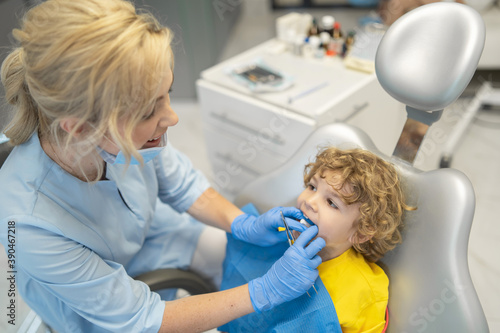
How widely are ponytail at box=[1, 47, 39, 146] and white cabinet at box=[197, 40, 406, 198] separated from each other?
35.4 inches

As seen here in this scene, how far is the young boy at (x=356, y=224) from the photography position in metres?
0.88

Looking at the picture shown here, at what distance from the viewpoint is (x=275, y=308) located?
36.8 inches

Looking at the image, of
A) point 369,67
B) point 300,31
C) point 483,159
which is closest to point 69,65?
point 369,67

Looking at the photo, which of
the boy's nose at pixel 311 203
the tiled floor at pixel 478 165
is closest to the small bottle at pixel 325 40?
the tiled floor at pixel 478 165

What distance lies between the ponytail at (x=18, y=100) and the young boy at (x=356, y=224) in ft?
2.18

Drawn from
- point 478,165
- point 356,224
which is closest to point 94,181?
point 356,224

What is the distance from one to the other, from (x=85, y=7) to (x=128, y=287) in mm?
581

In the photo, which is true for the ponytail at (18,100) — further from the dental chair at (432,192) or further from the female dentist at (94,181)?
the dental chair at (432,192)

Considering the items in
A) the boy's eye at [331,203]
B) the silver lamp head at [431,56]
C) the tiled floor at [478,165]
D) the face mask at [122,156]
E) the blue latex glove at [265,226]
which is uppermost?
the silver lamp head at [431,56]

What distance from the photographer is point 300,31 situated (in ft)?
6.44

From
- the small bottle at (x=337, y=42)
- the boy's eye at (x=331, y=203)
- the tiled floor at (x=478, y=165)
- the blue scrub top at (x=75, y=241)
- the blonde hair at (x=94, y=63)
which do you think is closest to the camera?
the blonde hair at (x=94, y=63)

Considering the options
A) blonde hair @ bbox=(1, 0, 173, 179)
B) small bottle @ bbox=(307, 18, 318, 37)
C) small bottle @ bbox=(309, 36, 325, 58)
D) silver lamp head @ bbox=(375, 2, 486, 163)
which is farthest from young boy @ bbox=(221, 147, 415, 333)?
small bottle @ bbox=(307, 18, 318, 37)

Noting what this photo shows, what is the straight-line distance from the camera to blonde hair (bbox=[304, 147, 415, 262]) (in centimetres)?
87

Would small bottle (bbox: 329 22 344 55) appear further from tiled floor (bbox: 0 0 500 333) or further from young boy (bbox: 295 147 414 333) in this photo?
young boy (bbox: 295 147 414 333)
